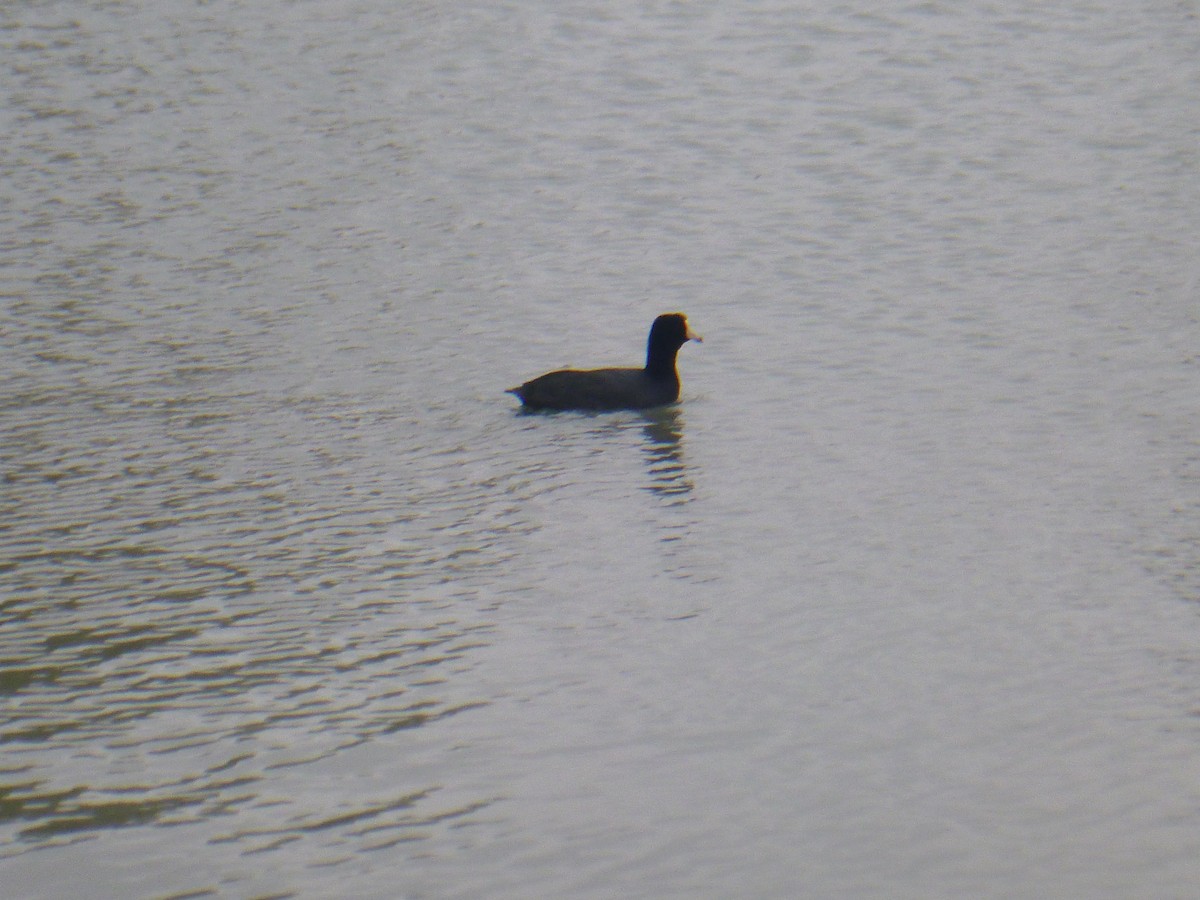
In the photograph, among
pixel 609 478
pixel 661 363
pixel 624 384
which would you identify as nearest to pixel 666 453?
pixel 609 478

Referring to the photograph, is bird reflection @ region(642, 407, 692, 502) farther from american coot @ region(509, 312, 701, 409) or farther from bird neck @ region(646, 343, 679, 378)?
bird neck @ region(646, 343, 679, 378)

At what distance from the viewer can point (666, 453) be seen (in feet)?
43.4

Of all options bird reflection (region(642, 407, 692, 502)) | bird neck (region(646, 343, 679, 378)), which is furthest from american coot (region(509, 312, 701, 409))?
bird reflection (region(642, 407, 692, 502))

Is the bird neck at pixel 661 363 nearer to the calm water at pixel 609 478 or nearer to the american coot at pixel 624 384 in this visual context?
the american coot at pixel 624 384

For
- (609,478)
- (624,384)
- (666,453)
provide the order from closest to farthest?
(609,478), (666,453), (624,384)

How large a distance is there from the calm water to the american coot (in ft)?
0.68

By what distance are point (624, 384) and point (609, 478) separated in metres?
1.82

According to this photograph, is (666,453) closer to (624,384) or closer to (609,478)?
(609,478)

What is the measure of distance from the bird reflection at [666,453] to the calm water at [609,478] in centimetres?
4

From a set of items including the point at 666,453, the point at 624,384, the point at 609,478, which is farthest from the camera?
the point at 624,384

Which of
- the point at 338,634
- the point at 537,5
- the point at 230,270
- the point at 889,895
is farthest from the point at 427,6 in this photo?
the point at 889,895

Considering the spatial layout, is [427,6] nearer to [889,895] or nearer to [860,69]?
[860,69]

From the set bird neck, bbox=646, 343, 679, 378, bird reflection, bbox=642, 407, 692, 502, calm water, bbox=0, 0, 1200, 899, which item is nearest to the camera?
calm water, bbox=0, 0, 1200, 899

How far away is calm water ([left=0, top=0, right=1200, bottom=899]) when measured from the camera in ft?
24.6
